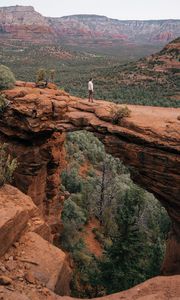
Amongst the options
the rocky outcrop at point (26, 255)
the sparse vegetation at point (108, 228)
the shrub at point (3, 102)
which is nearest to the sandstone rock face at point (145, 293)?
the rocky outcrop at point (26, 255)

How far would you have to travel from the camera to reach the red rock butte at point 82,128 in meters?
15.3

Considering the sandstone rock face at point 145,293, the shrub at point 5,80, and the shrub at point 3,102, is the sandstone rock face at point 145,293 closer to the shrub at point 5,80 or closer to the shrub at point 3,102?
the shrub at point 3,102

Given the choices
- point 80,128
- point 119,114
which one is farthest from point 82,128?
point 119,114

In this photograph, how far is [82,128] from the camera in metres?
17.5

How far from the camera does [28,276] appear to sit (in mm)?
8883

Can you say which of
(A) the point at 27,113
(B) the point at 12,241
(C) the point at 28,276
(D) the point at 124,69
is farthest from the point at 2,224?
(D) the point at 124,69

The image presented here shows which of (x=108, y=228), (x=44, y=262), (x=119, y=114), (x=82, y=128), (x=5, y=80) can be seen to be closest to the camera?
(x=44, y=262)

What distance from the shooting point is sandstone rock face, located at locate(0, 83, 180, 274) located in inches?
602

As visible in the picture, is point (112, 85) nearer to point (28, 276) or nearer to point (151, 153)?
point (151, 153)

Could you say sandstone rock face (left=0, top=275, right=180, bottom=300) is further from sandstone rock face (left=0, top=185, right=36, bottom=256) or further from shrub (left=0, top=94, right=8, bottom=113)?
shrub (left=0, top=94, right=8, bottom=113)

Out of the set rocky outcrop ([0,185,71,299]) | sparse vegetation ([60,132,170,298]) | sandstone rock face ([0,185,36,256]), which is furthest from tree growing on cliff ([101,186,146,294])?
sandstone rock face ([0,185,36,256])

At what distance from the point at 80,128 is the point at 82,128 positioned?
94 mm

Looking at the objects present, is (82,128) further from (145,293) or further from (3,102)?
(145,293)

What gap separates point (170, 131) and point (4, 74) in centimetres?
928
